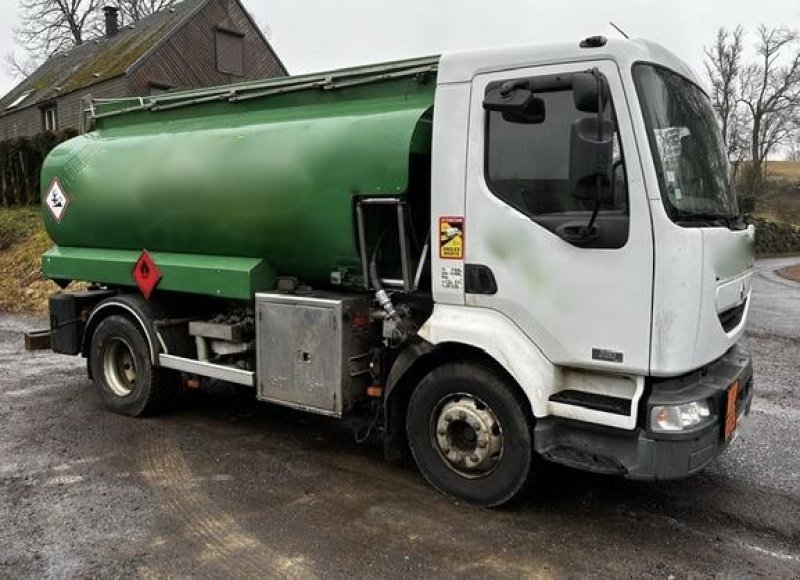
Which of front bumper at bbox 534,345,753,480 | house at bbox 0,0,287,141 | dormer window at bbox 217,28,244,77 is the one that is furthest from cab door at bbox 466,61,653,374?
dormer window at bbox 217,28,244,77

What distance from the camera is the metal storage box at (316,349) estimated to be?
15.7ft

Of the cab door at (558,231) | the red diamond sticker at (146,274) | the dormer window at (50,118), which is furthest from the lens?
the dormer window at (50,118)

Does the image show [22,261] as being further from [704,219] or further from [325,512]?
[704,219]

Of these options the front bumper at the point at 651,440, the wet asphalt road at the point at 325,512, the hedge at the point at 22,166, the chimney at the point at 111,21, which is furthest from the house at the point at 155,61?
the front bumper at the point at 651,440

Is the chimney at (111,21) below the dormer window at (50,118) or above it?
above

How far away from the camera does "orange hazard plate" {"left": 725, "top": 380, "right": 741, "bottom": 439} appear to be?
13.2ft

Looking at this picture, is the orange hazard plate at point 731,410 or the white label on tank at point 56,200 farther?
the white label on tank at point 56,200

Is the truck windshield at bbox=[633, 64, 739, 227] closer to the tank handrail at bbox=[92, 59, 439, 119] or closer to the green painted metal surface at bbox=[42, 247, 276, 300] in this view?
the tank handrail at bbox=[92, 59, 439, 119]

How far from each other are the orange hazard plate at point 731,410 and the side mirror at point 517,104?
1895mm

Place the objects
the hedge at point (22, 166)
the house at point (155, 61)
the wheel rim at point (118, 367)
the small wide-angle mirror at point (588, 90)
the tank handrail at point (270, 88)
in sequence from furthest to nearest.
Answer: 1. the house at point (155, 61)
2. the hedge at point (22, 166)
3. the wheel rim at point (118, 367)
4. the tank handrail at point (270, 88)
5. the small wide-angle mirror at point (588, 90)

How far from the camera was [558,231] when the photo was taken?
389cm

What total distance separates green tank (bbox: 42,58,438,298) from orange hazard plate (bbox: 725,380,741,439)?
2.28m

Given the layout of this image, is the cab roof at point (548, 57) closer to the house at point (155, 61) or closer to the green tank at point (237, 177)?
the green tank at point (237, 177)

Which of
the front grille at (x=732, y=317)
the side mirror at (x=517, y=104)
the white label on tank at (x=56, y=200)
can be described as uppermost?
the side mirror at (x=517, y=104)
